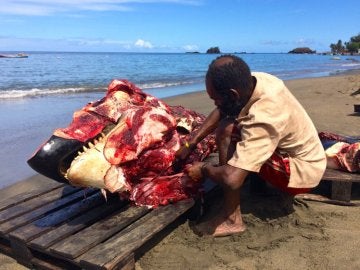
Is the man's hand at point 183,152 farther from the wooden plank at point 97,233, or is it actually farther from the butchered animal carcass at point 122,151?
the wooden plank at point 97,233

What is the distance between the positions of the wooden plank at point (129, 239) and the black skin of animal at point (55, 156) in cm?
75

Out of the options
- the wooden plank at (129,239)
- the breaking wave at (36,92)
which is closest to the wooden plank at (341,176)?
the wooden plank at (129,239)

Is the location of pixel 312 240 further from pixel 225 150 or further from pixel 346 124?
pixel 346 124

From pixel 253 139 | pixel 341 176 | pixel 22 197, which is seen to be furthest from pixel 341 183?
pixel 22 197

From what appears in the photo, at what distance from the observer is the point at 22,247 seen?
3170 mm

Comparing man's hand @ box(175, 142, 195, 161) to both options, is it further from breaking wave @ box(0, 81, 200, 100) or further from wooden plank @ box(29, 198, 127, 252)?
breaking wave @ box(0, 81, 200, 100)

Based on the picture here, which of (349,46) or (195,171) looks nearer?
(195,171)

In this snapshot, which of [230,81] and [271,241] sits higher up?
[230,81]

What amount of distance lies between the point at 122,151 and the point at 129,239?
797mm

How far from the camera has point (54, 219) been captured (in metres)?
3.46

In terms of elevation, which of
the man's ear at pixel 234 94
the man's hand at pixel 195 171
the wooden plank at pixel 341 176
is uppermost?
the man's ear at pixel 234 94

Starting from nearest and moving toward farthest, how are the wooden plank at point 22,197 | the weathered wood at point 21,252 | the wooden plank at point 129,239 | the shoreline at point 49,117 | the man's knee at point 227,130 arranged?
the wooden plank at point 129,239, the weathered wood at point 21,252, the man's knee at point 227,130, the wooden plank at point 22,197, the shoreline at point 49,117

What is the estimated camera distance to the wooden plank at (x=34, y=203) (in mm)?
3621

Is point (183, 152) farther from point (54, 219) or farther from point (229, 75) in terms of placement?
point (54, 219)
